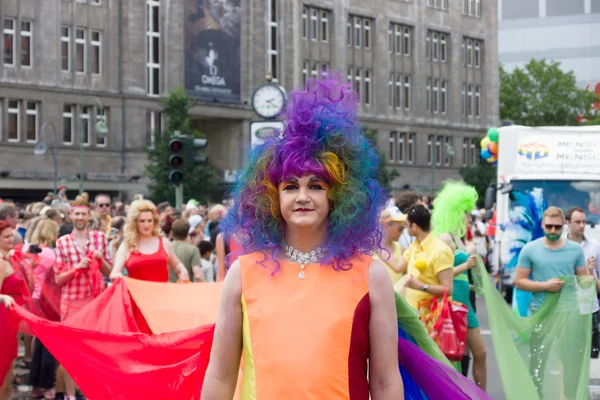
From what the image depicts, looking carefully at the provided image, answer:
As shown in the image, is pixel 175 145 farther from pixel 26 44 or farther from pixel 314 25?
pixel 314 25

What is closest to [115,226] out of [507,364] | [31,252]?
[31,252]

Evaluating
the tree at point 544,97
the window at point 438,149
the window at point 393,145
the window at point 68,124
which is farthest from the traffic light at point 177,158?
the tree at point 544,97

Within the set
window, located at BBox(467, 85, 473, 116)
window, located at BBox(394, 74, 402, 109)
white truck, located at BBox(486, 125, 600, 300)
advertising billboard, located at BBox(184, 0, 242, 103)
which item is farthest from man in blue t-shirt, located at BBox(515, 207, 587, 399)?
window, located at BBox(467, 85, 473, 116)

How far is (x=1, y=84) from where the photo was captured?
56000mm

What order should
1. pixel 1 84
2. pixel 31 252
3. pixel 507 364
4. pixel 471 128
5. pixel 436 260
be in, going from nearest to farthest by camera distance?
pixel 507 364, pixel 436 260, pixel 31 252, pixel 1 84, pixel 471 128

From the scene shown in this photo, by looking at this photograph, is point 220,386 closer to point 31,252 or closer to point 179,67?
point 31,252

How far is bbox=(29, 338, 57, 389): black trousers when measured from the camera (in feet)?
36.6

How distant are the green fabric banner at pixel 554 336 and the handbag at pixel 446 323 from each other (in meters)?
0.29

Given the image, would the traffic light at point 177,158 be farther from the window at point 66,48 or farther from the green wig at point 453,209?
the window at point 66,48

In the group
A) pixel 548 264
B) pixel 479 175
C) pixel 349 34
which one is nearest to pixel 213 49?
pixel 349 34

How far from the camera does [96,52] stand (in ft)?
199

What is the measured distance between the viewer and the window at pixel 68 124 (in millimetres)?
59844

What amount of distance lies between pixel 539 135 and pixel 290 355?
676 inches

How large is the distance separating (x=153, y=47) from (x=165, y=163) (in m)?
12.9
